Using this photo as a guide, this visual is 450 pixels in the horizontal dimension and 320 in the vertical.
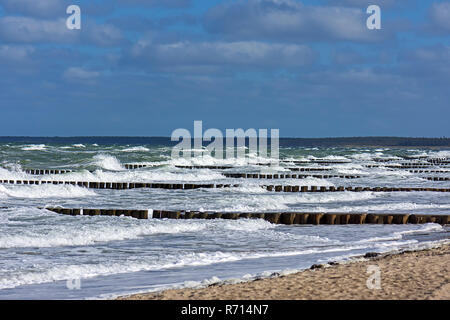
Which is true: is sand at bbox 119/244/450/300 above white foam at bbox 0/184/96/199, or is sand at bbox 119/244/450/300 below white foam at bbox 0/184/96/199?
above

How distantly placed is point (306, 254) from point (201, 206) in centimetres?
848

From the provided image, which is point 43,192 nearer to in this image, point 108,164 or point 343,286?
point 343,286

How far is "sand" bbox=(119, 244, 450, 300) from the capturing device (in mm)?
7555

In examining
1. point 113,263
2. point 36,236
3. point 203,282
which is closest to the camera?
point 203,282

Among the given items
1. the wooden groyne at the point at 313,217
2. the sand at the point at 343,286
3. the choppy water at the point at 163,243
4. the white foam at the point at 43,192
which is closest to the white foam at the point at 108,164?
the white foam at the point at 43,192

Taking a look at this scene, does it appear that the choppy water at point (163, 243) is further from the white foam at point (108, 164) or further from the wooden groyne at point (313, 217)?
the white foam at point (108, 164)

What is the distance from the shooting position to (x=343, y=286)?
8055mm

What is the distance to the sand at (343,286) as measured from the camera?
755 centimetres

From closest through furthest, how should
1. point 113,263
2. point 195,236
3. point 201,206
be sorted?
point 113,263 < point 195,236 < point 201,206

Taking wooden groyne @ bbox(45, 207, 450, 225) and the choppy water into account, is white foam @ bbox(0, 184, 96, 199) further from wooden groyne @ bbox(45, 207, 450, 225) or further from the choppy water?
wooden groyne @ bbox(45, 207, 450, 225)

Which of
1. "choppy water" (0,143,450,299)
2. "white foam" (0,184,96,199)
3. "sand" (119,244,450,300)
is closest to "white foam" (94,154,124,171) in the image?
Answer: "white foam" (0,184,96,199)
